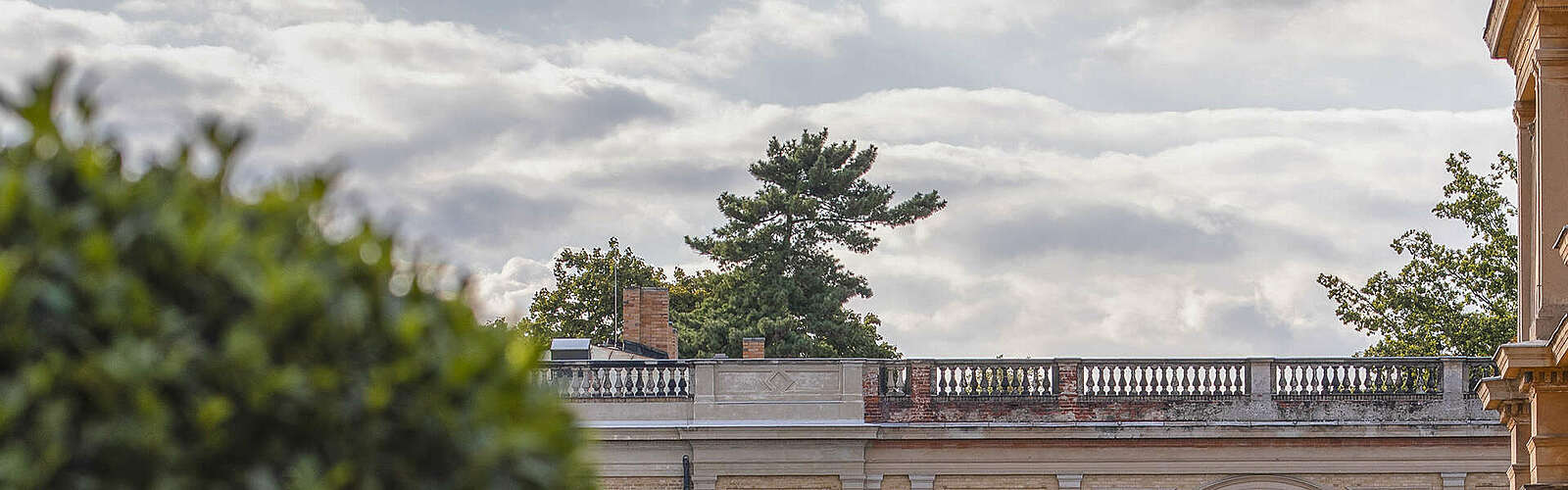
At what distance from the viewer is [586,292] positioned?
5725 cm

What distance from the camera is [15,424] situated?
2957 millimetres

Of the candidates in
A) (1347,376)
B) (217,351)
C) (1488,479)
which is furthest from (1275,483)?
(217,351)

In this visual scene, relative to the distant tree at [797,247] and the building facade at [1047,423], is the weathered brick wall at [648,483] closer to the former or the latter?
the building facade at [1047,423]

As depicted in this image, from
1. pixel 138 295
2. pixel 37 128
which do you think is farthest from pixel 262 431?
pixel 37 128

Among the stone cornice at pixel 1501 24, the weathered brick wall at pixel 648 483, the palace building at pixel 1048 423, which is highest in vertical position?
the stone cornice at pixel 1501 24

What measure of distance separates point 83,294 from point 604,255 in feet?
180

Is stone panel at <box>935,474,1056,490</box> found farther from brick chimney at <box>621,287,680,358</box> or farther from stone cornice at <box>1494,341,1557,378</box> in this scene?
brick chimney at <box>621,287,680,358</box>

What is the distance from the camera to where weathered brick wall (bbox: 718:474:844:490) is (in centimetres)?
2866

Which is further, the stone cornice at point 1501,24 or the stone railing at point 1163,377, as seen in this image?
the stone railing at point 1163,377

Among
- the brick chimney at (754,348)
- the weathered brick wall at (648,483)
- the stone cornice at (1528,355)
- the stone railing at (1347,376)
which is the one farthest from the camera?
the brick chimney at (754,348)

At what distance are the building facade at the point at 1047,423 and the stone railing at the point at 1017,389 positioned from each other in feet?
0.07

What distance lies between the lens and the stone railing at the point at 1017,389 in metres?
28.6

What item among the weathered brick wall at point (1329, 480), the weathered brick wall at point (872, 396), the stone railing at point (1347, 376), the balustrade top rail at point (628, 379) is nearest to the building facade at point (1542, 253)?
the weathered brick wall at point (1329, 480)

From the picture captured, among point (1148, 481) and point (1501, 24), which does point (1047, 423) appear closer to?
point (1148, 481)
